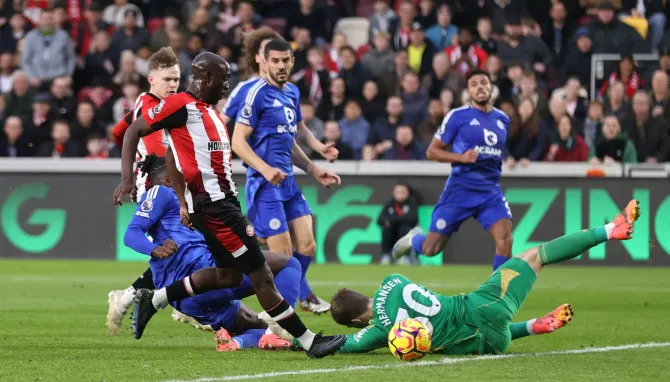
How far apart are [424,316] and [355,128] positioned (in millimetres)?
11649

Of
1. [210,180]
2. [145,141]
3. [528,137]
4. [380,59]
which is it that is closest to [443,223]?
[145,141]

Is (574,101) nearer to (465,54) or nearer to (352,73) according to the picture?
(465,54)

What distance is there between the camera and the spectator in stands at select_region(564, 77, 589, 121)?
63.1 feet

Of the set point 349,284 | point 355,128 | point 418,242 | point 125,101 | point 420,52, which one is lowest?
point 349,284

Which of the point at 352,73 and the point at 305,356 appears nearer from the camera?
the point at 305,356

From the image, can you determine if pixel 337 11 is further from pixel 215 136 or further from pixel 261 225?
pixel 215 136

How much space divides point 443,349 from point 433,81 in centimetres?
1255

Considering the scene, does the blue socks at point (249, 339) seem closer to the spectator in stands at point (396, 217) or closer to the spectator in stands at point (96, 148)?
the spectator in stands at point (396, 217)

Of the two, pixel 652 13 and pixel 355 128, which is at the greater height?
pixel 652 13

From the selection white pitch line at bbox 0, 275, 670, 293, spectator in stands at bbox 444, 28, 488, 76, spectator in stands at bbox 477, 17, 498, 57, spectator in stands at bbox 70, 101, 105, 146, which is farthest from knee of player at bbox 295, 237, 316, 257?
spectator in stands at bbox 477, 17, 498, 57

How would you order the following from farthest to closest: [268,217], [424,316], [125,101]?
[125,101], [268,217], [424,316]

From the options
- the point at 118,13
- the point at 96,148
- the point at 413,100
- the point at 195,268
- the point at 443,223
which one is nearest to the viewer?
the point at 195,268

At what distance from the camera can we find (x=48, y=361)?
7.75 metres

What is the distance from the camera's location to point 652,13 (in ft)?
70.1
